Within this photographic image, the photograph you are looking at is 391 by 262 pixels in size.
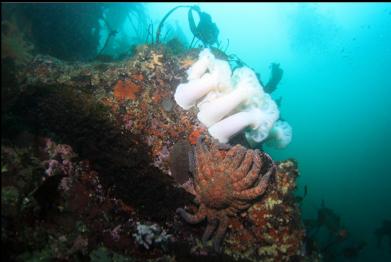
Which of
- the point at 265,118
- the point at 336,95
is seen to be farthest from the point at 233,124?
the point at 336,95

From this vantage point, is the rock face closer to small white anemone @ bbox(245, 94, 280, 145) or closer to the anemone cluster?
the anemone cluster

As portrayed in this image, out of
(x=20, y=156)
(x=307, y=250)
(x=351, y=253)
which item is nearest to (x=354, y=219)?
(x=351, y=253)

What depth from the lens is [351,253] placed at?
11.2 metres

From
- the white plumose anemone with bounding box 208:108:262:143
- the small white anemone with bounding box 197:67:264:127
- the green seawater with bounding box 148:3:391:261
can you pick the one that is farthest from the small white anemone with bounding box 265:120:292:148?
the green seawater with bounding box 148:3:391:261

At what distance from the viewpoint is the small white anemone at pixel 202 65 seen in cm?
529

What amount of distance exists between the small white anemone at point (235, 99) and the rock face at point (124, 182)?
0.29m

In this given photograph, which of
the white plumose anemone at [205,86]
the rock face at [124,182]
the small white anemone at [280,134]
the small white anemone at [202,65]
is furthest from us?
the small white anemone at [280,134]

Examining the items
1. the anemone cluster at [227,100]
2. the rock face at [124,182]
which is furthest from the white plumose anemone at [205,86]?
the rock face at [124,182]

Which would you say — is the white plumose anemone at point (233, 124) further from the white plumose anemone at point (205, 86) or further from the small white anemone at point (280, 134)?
the small white anemone at point (280, 134)

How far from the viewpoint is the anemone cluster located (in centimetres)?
502

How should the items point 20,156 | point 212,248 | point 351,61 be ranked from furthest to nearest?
point 351,61 < point 212,248 < point 20,156

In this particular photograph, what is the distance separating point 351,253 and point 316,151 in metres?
61.7

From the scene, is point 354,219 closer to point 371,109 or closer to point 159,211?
point 159,211

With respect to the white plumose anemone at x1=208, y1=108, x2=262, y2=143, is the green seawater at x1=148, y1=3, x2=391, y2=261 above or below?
above
